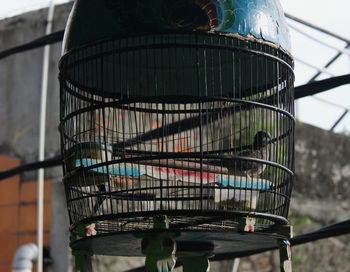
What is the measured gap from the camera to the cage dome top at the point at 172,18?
2.07 metres

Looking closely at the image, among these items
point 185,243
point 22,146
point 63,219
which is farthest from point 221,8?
point 22,146

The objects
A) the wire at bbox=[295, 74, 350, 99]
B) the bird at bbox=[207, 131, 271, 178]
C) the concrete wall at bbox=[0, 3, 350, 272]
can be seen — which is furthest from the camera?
the concrete wall at bbox=[0, 3, 350, 272]

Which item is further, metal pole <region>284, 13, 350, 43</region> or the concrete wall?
the concrete wall

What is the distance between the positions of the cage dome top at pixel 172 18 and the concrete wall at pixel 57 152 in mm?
3677

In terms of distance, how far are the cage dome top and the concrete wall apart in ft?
12.1

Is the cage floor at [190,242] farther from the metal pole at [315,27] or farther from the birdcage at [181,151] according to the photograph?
the metal pole at [315,27]

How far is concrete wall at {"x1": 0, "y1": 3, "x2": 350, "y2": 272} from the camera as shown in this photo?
582 cm

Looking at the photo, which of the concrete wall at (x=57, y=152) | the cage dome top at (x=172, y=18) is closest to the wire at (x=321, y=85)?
the cage dome top at (x=172, y=18)

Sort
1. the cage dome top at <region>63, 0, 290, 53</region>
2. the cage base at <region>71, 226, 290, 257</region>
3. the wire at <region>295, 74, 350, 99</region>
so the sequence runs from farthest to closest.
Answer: the wire at <region>295, 74, 350, 99</region>, the cage base at <region>71, 226, 290, 257</region>, the cage dome top at <region>63, 0, 290, 53</region>

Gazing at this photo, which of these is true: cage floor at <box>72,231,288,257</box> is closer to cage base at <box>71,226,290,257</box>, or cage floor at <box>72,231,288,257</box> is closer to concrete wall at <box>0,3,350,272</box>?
cage base at <box>71,226,290,257</box>

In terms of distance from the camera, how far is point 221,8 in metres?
2.10

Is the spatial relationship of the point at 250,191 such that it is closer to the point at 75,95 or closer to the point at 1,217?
the point at 75,95

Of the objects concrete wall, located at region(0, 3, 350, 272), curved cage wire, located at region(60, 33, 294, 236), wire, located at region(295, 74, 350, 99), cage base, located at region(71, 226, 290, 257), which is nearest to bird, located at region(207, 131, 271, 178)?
curved cage wire, located at region(60, 33, 294, 236)

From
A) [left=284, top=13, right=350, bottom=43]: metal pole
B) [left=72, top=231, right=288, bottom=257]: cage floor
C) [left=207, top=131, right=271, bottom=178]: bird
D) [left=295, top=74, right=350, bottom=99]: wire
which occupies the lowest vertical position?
[left=72, top=231, right=288, bottom=257]: cage floor
